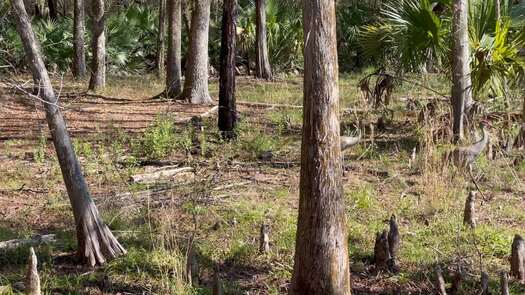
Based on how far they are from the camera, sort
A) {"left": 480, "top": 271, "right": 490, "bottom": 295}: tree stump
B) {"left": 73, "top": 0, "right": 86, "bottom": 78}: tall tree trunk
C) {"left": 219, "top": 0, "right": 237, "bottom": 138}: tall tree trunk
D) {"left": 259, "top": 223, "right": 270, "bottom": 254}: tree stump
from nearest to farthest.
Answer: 1. {"left": 480, "top": 271, "right": 490, "bottom": 295}: tree stump
2. {"left": 259, "top": 223, "right": 270, "bottom": 254}: tree stump
3. {"left": 219, "top": 0, "right": 237, "bottom": 138}: tall tree trunk
4. {"left": 73, "top": 0, "right": 86, "bottom": 78}: tall tree trunk

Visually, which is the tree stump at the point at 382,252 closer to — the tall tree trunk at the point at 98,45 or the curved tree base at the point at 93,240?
the curved tree base at the point at 93,240

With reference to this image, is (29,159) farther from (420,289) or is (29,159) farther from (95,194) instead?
(420,289)

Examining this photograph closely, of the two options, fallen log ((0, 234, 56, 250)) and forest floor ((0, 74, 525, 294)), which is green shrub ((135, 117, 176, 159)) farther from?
fallen log ((0, 234, 56, 250))

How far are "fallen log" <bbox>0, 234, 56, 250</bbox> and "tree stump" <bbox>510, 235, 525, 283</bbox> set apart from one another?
383cm

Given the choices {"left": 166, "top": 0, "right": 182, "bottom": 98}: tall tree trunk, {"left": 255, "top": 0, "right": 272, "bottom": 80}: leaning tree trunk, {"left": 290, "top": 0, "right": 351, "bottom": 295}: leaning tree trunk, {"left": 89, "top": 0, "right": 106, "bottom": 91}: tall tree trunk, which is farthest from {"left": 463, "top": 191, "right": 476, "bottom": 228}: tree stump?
{"left": 255, "top": 0, "right": 272, "bottom": 80}: leaning tree trunk

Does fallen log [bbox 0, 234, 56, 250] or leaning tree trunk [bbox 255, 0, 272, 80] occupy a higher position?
leaning tree trunk [bbox 255, 0, 272, 80]

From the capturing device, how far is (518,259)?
5.50 m

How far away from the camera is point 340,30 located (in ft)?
76.1

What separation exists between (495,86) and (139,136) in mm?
5005

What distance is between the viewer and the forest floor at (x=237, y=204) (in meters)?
5.61

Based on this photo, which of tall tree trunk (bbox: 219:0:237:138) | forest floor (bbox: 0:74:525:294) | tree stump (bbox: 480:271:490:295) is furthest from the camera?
tall tree trunk (bbox: 219:0:237:138)

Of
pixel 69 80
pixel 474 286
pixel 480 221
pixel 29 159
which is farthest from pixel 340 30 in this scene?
pixel 474 286

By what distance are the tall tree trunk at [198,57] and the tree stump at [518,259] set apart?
8927 millimetres

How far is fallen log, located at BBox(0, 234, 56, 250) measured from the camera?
5.96m
